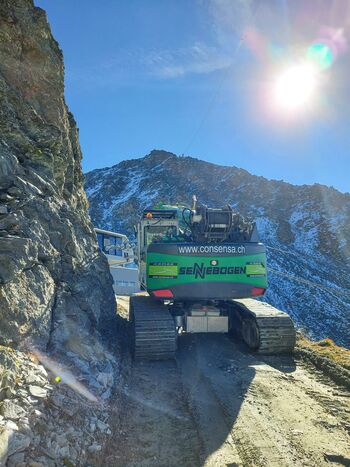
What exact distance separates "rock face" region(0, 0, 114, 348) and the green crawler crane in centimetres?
125

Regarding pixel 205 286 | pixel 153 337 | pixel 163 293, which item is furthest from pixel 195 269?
pixel 153 337

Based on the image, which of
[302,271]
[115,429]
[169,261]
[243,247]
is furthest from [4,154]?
[302,271]

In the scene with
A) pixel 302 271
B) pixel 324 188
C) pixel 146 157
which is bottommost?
pixel 302 271

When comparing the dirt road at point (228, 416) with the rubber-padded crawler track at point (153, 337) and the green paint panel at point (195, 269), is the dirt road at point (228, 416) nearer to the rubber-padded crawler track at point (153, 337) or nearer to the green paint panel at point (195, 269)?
the rubber-padded crawler track at point (153, 337)

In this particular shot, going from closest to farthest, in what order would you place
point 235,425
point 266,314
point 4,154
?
point 235,425, point 4,154, point 266,314

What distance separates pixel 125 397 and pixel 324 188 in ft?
327

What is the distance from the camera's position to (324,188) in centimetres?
9644

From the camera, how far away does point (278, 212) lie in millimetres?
87500

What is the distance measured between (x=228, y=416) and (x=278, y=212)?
85.8 metres

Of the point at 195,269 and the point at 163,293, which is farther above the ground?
the point at 195,269

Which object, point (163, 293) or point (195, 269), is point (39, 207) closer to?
point (163, 293)

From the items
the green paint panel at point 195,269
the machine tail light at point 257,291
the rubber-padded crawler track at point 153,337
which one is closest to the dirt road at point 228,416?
the rubber-padded crawler track at point 153,337

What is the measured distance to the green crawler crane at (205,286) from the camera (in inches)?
323

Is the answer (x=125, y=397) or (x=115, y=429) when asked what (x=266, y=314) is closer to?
(x=125, y=397)
